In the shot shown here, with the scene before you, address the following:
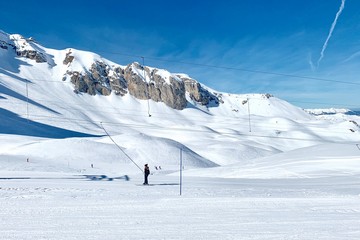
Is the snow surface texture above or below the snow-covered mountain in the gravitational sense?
below

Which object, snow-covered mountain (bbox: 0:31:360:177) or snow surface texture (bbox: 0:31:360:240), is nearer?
snow surface texture (bbox: 0:31:360:240)

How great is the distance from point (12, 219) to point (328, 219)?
32.7 feet

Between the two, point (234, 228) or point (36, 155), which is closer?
point (234, 228)

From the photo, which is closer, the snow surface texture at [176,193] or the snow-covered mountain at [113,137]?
the snow surface texture at [176,193]

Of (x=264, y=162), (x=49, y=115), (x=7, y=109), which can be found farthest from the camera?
(x=49, y=115)

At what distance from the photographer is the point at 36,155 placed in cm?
5253

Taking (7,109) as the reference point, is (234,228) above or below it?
below

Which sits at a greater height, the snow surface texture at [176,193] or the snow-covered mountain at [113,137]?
the snow-covered mountain at [113,137]

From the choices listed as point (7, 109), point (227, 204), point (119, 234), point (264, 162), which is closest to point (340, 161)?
point (264, 162)

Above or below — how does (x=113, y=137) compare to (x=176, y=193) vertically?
above

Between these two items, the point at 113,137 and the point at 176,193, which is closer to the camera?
the point at 176,193

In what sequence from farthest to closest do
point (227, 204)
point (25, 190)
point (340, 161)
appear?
1. point (340, 161)
2. point (25, 190)
3. point (227, 204)

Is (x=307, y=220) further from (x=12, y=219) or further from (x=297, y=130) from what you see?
(x=297, y=130)

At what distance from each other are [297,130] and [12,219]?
170566 millimetres
